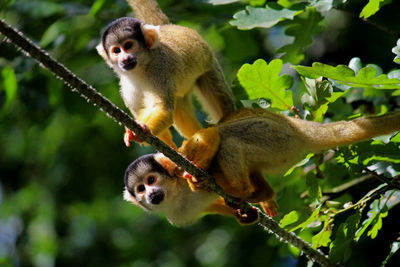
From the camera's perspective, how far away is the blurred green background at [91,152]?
595cm

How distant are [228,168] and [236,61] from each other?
2849 millimetres

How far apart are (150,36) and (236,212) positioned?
171cm

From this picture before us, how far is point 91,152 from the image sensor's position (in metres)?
9.41

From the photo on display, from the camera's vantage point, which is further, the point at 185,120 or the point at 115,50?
the point at 185,120


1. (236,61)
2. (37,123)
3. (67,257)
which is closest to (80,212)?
(67,257)

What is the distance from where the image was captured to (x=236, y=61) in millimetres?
6355

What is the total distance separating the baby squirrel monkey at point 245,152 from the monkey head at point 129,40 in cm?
113

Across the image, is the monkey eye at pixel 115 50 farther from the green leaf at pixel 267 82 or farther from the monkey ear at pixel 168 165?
the green leaf at pixel 267 82

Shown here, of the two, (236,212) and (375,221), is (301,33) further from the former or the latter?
(375,221)

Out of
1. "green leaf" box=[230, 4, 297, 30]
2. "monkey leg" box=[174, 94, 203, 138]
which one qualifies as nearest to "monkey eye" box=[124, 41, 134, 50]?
"monkey leg" box=[174, 94, 203, 138]

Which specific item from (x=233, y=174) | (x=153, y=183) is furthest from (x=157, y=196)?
(x=233, y=174)

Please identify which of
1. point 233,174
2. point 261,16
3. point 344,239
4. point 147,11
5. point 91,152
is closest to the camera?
point 344,239

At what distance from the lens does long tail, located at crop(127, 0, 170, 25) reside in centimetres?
542

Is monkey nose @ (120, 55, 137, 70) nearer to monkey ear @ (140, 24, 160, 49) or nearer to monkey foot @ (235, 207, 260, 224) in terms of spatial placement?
monkey ear @ (140, 24, 160, 49)
